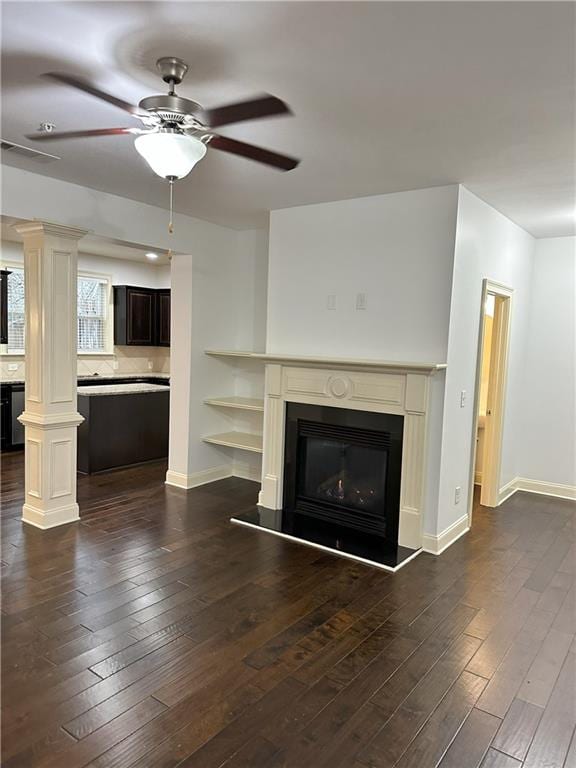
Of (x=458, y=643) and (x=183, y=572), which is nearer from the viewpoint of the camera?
(x=458, y=643)

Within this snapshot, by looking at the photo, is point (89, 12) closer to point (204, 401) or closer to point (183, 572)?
point (183, 572)

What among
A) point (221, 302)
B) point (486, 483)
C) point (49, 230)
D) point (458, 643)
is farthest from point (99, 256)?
point (458, 643)

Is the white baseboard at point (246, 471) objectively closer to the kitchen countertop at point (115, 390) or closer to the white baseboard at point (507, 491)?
the kitchen countertop at point (115, 390)

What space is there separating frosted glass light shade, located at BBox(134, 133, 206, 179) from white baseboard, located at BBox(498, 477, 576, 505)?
14.8 ft

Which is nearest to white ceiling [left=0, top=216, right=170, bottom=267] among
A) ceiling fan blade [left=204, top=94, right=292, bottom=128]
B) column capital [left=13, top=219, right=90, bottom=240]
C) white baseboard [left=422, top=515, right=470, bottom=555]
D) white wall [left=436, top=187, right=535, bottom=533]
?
column capital [left=13, top=219, right=90, bottom=240]

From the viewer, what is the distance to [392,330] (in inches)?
165

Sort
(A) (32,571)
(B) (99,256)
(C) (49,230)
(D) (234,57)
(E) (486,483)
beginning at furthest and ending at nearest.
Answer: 1. (B) (99,256)
2. (E) (486,483)
3. (C) (49,230)
4. (A) (32,571)
5. (D) (234,57)

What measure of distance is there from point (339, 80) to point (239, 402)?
380cm

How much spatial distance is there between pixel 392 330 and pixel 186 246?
232 centimetres

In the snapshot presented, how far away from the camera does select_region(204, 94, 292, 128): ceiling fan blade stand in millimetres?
2027

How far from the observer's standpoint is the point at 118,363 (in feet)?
27.2

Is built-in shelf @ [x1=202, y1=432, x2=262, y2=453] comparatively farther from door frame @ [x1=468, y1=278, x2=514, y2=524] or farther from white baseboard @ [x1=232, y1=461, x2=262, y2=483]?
door frame @ [x1=468, y1=278, x2=514, y2=524]

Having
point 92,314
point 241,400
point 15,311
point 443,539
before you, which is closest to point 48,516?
point 241,400

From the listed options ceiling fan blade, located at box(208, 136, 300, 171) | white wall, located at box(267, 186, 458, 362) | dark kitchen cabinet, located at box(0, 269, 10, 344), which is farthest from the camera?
dark kitchen cabinet, located at box(0, 269, 10, 344)
